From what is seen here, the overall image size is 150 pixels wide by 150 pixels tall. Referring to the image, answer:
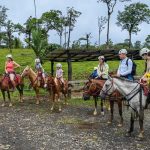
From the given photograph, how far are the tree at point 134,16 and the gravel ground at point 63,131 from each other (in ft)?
198

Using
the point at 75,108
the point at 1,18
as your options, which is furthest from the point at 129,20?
the point at 75,108

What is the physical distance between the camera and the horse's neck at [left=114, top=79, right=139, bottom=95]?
46.5 feet

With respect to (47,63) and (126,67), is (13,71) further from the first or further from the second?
(47,63)

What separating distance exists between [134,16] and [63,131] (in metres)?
66.3

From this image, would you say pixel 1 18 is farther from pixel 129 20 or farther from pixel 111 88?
pixel 111 88

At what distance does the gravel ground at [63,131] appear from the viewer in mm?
13362

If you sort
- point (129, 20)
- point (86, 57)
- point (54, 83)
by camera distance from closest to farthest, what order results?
1. point (54, 83)
2. point (86, 57)
3. point (129, 20)

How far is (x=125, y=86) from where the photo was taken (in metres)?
14.3

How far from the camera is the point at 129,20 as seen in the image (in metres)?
79.8

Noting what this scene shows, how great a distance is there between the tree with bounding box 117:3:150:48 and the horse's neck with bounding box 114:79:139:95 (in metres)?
65.5

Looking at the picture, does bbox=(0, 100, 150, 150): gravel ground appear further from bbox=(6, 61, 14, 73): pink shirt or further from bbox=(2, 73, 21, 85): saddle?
bbox=(6, 61, 14, 73): pink shirt

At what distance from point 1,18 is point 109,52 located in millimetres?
60031

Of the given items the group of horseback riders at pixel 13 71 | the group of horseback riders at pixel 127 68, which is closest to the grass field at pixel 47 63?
the group of horseback riders at pixel 13 71

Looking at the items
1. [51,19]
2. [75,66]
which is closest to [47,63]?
[75,66]
